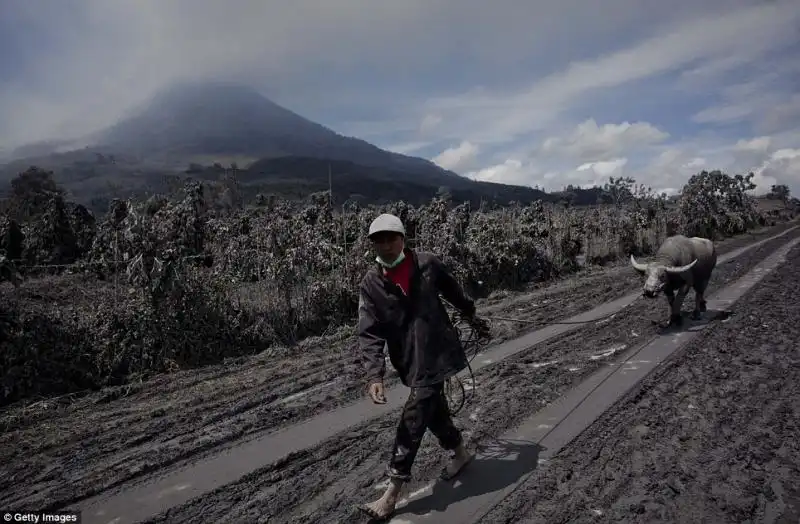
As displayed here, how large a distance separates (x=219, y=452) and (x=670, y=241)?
860 centimetres

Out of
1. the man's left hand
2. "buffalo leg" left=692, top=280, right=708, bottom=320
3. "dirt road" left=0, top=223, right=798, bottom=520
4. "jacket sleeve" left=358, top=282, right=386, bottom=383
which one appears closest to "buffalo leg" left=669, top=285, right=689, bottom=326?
"dirt road" left=0, top=223, right=798, bottom=520

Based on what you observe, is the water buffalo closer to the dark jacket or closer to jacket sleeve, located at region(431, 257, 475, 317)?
jacket sleeve, located at region(431, 257, 475, 317)

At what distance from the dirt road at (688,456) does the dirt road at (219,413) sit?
91 cm

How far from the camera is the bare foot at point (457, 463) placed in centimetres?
387

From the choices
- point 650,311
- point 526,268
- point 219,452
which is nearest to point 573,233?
point 526,268

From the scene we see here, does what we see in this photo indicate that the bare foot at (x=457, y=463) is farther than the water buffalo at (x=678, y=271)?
No

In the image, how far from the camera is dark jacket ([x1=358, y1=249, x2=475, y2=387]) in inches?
139

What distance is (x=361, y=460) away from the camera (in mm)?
4258

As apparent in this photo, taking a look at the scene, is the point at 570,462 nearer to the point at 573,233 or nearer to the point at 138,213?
the point at 138,213

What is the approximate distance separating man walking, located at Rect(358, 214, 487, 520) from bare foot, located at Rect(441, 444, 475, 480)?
390 millimetres

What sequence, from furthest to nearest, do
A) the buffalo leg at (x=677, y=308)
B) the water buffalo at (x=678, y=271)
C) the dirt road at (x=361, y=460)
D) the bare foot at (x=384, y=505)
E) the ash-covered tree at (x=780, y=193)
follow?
the ash-covered tree at (x=780, y=193) → the buffalo leg at (x=677, y=308) → the water buffalo at (x=678, y=271) → the dirt road at (x=361, y=460) → the bare foot at (x=384, y=505)

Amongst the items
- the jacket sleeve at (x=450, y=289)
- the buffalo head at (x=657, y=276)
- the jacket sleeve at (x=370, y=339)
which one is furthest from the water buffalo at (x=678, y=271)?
the jacket sleeve at (x=370, y=339)

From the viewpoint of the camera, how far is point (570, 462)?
160 inches

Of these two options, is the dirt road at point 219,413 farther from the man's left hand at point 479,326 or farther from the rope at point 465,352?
the man's left hand at point 479,326
